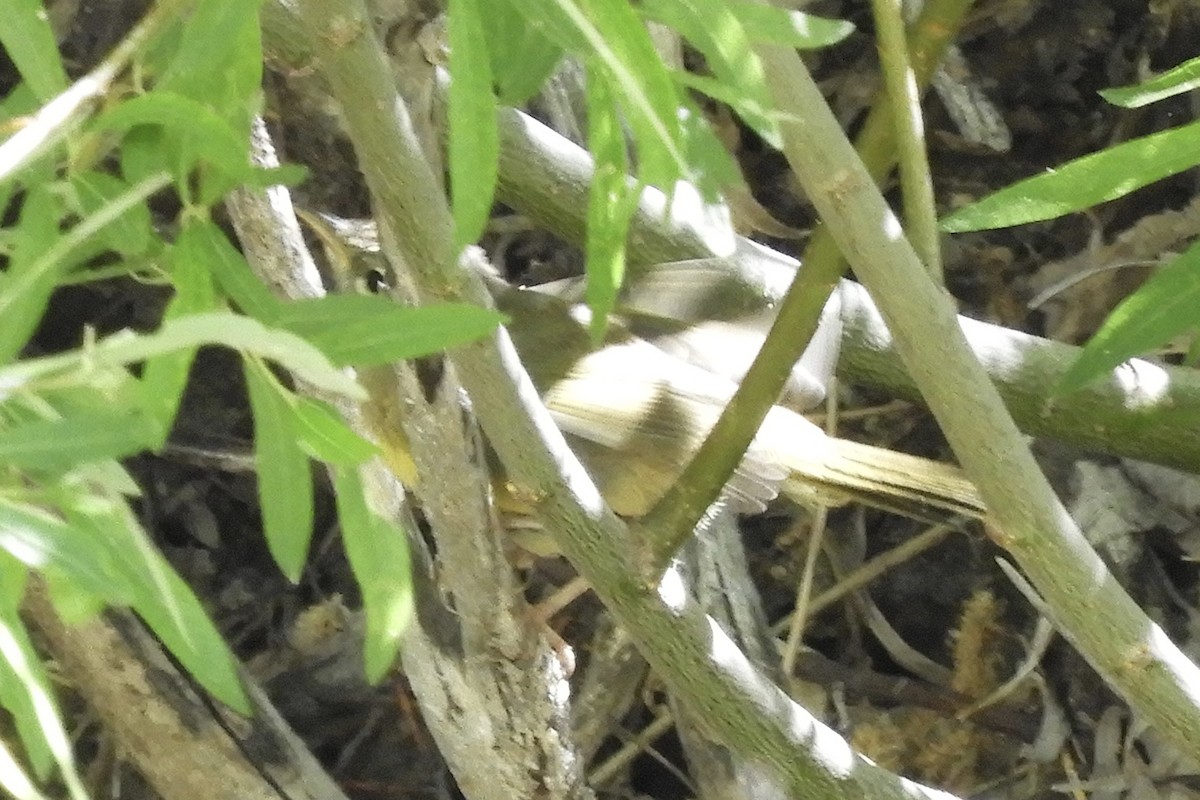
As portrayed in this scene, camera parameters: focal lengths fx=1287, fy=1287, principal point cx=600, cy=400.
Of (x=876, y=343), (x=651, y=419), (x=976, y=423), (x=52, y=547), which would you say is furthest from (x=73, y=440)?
(x=876, y=343)

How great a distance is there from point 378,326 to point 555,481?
0.23m

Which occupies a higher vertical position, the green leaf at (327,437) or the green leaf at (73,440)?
the green leaf at (73,440)

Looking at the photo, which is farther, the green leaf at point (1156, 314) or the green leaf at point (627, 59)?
the green leaf at point (1156, 314)

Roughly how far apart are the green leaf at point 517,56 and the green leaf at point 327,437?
0.64 ft

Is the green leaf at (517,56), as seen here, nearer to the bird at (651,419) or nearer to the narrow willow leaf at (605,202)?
the narrow willow leaf at (605,202)

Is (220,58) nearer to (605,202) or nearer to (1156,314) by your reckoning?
(605,202)

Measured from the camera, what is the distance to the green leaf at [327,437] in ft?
2.08

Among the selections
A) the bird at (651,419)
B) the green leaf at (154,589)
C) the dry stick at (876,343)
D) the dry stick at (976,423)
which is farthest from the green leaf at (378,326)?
the dry stick at (876,343)

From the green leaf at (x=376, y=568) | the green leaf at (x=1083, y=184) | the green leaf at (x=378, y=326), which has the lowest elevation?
the green leaf at (x=376, y=568)

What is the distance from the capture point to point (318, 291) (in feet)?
3.40

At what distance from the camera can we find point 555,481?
2.66 ft

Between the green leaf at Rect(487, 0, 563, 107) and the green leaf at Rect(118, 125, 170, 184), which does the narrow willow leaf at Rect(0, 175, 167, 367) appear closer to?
the green leaf at Rect(118, 125, 170, 184)

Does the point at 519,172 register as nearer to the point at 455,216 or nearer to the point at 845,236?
the point at 845,236

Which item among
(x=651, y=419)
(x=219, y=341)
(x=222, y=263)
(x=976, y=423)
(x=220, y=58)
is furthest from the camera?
(x=651, y=419)
